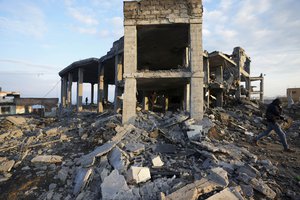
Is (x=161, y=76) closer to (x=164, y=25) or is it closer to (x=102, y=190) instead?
(x=164, y=25)

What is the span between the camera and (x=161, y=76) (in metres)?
8.16

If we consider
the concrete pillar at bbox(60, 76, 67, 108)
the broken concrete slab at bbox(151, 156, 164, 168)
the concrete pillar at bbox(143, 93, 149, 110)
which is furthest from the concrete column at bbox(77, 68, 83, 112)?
the broken concrete slab at bbox(151, 156, 164, 168)

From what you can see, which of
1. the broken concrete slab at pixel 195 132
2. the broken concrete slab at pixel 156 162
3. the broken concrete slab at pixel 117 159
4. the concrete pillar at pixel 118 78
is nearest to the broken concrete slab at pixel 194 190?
the broken concrete slab at pixel 156 162

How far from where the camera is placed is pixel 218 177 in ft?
13.2

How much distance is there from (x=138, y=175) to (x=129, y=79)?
451cm

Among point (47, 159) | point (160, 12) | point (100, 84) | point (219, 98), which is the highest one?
point (160, 12)

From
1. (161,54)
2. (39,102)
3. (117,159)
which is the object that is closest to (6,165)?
(117,159)

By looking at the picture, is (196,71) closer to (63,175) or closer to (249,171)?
(249,171)

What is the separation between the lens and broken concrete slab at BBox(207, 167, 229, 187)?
12.9 feet

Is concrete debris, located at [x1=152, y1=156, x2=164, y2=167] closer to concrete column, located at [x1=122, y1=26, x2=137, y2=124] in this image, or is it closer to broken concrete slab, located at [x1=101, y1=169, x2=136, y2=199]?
broken concrete slab, located at [x1=101, y1=169, x2=136, y2=199]

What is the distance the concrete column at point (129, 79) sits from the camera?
8016 mm

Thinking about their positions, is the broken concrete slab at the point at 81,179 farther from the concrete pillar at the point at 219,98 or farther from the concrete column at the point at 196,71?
the concrete pillar at the point at 219,98

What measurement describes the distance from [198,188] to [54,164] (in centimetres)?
391

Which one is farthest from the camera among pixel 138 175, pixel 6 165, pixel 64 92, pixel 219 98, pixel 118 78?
pixel 64 92
